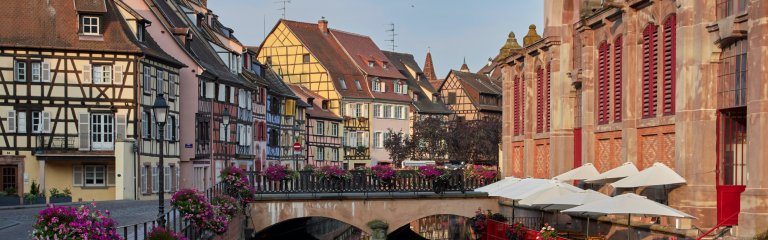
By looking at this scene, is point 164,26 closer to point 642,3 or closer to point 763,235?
point 642,3

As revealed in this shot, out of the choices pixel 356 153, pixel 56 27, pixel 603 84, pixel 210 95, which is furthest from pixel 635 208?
pixel 356 153

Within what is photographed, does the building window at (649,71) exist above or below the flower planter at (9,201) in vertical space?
above

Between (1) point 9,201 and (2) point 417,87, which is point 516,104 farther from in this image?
(2) point 417,87

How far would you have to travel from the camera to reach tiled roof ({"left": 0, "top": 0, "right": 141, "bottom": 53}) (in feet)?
150

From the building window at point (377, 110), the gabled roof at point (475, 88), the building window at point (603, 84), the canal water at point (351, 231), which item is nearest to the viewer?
the building window at point (603, 84)

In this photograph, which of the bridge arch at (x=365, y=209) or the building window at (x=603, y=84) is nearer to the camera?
the building window at (x=603, y=84)

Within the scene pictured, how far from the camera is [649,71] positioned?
2873cm

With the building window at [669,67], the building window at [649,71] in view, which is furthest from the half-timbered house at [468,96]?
the building window at [669,67]

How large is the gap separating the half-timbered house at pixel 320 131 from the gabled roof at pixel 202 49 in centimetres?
2414

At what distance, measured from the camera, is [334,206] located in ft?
140

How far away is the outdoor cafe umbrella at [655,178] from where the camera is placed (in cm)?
2531

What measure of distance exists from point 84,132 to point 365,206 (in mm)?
12730

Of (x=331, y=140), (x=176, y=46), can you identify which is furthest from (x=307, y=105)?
(x=176, y=46)

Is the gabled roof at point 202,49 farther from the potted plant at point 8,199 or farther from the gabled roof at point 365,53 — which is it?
the gabled roof at point 365,53
